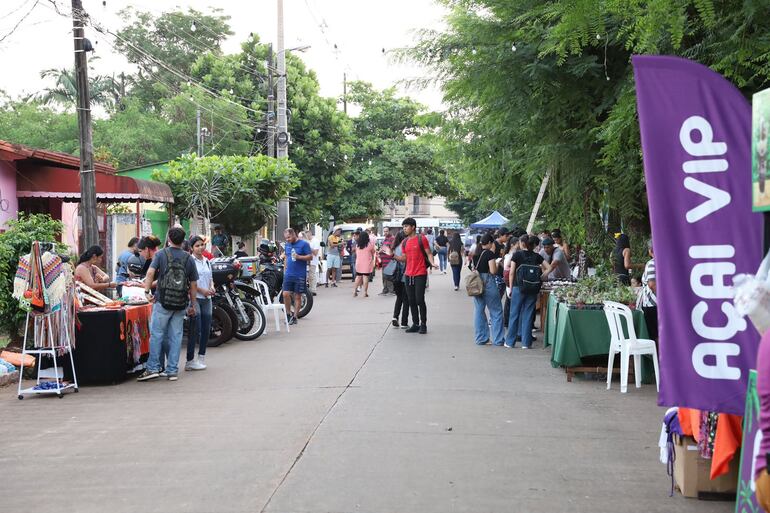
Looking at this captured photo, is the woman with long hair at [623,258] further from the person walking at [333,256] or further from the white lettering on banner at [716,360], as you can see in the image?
the person walking at [333,256]

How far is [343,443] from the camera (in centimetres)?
675

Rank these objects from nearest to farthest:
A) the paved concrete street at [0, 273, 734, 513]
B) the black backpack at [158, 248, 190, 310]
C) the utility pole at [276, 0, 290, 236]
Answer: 1. the paved concrete street at [0, 273, 734, 513]
2. the black backpack at [158, 248, 190, 310]
3. the utility pole at [276, 0, 290, 236]

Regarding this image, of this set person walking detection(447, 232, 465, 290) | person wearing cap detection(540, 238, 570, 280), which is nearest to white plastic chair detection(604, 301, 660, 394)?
person wearing cap detection(540, 238, 570, 280)

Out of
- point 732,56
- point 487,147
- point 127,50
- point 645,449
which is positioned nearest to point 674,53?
point 732,56

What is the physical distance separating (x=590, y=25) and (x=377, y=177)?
38.4 m

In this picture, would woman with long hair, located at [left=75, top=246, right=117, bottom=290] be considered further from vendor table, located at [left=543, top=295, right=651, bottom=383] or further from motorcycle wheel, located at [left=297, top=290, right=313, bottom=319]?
motorcycle wheel, located at [left=297, top=290, right=313, bottom=319]

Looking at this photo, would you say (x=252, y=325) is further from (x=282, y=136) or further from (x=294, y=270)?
(x=282, y=136)

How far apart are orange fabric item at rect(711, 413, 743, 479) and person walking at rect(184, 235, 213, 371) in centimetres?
724

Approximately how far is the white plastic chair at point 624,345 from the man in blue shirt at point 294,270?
Result: 776cm

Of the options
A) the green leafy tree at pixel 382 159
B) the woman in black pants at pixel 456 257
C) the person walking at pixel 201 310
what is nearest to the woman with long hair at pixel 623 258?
the person walking at pixel 201 310

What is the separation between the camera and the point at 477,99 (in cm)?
1078

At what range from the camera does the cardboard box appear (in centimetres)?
549

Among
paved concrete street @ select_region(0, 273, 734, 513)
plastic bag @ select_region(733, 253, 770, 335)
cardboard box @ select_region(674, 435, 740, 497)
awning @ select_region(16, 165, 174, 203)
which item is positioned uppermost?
awning @ select_region(16, 165, 174, 203)

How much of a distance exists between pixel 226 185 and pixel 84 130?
39.9 ft
